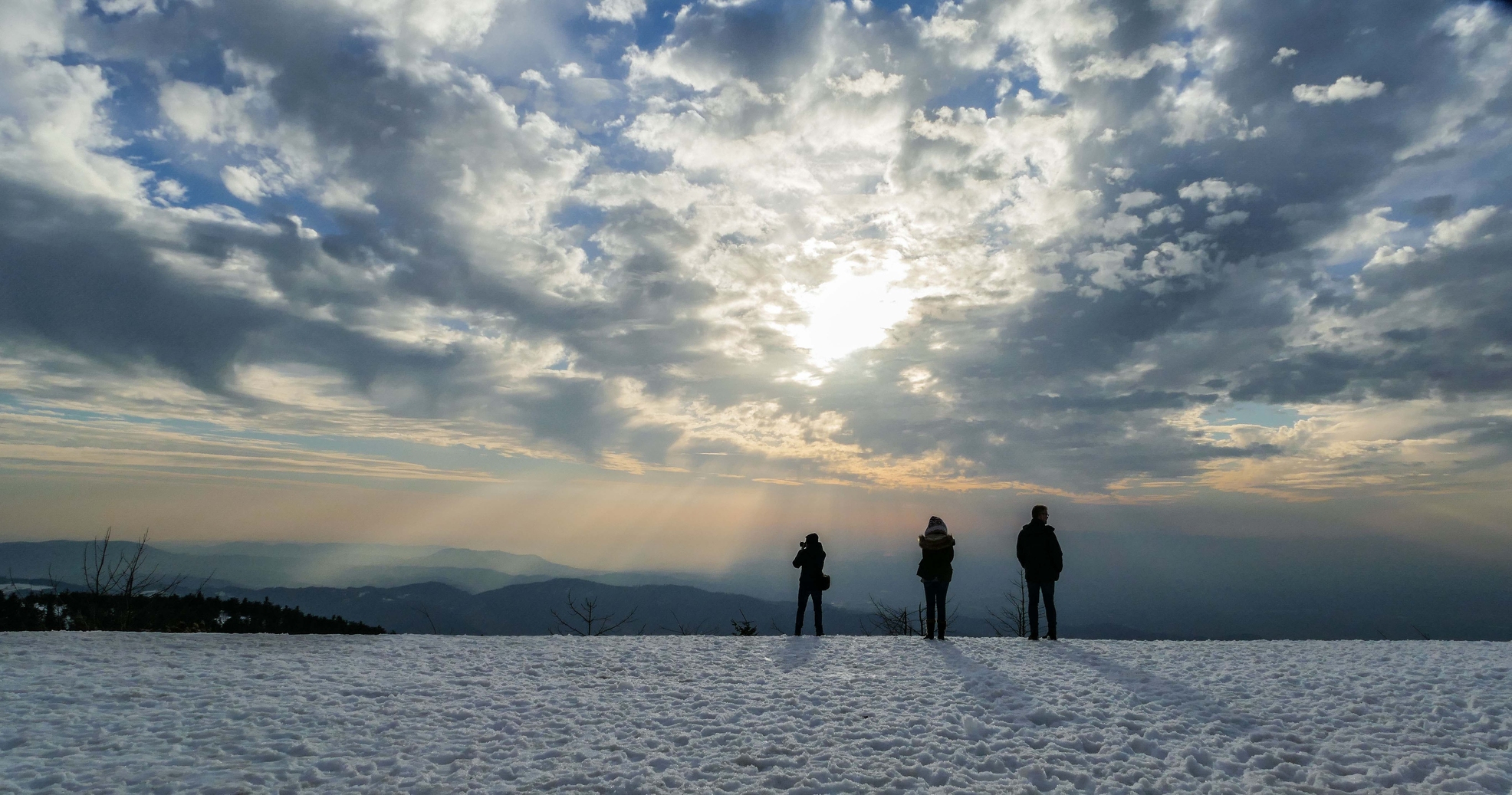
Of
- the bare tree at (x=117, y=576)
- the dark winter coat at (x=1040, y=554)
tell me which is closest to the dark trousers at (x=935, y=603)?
the dark winter coat at (x=1040, y=554)

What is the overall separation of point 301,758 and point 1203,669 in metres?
12.8

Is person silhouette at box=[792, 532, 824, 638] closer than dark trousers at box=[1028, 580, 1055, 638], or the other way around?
dark trousers at box=[1028, 580, 1055, 638]

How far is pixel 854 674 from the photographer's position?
10.2 metres

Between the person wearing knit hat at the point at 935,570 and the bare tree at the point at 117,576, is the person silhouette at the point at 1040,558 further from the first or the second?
the bare tree at the point at 117,576

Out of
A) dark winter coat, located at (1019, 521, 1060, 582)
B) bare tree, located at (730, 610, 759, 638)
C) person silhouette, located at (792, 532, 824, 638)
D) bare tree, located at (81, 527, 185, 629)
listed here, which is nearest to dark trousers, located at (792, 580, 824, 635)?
person silhouette, located at (792, 532, 824, 638)

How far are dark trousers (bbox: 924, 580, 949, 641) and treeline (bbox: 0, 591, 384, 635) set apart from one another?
41.5 feet

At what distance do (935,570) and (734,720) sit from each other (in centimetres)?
787

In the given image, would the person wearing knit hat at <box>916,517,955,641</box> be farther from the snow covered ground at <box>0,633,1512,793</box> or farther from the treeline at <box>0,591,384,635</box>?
Result: the treeline at <box>0,591,384,635</box>

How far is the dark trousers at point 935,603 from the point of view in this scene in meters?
14.0

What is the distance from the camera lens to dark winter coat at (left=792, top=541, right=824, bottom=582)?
15648 millimetres

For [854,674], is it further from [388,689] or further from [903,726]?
[388,689]

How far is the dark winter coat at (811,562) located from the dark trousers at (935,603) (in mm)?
2623

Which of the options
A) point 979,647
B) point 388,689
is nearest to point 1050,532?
point 979,647

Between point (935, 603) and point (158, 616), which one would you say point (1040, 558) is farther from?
point (158, 616)
